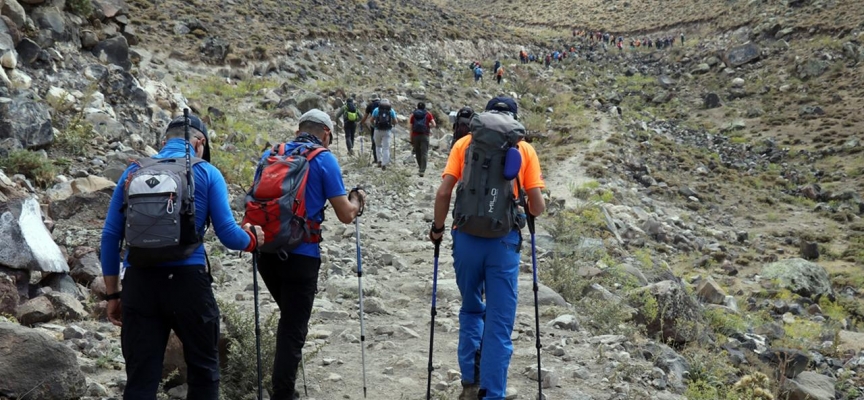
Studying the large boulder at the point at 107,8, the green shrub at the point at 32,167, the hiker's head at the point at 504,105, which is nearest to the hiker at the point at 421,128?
the large boulder at the point at 107,8

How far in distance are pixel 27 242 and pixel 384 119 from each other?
998 centimetres

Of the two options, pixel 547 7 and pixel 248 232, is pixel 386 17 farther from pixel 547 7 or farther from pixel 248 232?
pixel 547 7

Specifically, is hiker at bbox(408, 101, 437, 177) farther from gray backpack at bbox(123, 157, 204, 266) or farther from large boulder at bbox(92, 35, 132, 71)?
gray backpack at bbox(123, 157, 204, 266)

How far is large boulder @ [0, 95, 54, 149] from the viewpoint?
9383 mm

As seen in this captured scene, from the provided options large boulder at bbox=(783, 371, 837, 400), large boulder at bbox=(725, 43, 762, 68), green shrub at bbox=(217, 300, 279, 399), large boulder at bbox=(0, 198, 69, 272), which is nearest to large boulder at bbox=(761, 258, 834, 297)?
large boulder at bbox=(783, 371, 837, 400)

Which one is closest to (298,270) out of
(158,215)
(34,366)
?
(158,215)

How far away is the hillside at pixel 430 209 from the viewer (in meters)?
6.03

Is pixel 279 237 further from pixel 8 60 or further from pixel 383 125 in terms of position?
pixel 383 125

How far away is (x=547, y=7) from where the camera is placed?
88125 millimetres

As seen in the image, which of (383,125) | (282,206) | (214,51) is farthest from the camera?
(214,51)

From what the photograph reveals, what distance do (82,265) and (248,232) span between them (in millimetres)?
3919

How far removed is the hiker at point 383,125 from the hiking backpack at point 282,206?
37.1 feet

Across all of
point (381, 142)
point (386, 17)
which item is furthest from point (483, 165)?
point (386, 17)

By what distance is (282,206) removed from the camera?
4.32 meters
